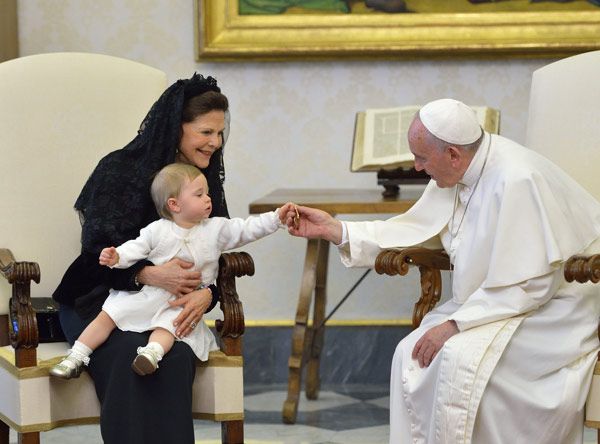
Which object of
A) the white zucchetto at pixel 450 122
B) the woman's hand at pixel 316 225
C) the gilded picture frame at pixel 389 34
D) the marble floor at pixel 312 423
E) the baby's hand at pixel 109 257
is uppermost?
the gilded picture frame at pixel 389 34

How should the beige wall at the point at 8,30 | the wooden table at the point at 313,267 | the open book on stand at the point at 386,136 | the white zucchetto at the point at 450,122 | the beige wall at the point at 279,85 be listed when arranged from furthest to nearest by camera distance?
the beige wall at the point at 279,85 < the beige wall at the point at 8,30 < the open book on stand at the point at 386,136 < the wooden table at the point at 313,267 < the white zucchetto at the point at 450,122

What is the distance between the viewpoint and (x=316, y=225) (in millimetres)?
4379

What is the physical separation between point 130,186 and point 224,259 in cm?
43

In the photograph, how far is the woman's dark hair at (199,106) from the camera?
4262 millimetres

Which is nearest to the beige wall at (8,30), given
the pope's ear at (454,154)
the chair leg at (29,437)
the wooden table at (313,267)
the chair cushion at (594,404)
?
the wooden table at (313,267)

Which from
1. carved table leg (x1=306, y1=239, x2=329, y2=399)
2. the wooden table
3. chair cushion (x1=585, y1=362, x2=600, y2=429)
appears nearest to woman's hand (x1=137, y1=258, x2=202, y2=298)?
the wooden table

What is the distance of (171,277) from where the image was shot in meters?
4.01

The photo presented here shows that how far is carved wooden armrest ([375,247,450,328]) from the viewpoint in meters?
4.11

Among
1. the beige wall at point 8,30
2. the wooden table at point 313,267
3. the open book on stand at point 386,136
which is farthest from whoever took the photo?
the beige wall at point 8,30

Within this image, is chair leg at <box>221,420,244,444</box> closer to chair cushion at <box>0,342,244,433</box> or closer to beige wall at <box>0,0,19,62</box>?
chair cushion at <box>0,342,244,433</box>

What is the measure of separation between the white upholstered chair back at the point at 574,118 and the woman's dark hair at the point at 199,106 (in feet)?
4.32

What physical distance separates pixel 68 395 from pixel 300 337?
1.84 metres

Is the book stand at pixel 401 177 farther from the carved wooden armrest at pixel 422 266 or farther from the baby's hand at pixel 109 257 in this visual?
the baby's hand at pixel 109 257

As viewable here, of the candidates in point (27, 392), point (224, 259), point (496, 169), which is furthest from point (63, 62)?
point (496, 169)
